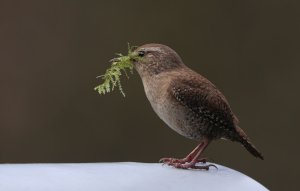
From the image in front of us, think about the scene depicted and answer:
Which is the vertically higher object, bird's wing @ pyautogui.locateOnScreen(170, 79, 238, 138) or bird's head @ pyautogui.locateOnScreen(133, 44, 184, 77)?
bird's head @ pyautogui.locateOnScreen(133, 44, 184, 77)

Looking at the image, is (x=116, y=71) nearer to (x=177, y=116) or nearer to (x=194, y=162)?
(x=177, y=116)

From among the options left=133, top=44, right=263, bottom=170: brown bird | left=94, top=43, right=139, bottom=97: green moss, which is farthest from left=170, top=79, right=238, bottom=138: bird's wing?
left=94, top=43, right=139, bottom=97: green moss

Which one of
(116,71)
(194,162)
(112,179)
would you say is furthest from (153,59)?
(112,179)

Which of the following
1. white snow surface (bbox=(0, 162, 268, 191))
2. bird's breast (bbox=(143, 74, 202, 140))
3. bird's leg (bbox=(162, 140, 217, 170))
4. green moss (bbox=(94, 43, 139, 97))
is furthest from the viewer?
bird's breast (bbox=(143, 74, 202, 140))

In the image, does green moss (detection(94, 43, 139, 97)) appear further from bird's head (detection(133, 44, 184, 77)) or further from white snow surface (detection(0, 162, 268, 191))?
white snow surface (detection(0, 162, 268, 191))

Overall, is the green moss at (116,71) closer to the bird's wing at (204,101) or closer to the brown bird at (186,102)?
the brown bird at (186,102)

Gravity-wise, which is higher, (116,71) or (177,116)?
(116,71)

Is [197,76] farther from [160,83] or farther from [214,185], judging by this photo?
[214,185]
